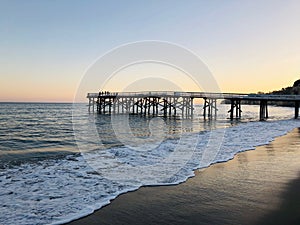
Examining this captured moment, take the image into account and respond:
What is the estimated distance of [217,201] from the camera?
18.7 feet

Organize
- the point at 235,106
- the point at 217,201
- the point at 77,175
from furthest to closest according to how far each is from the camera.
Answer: the point at 235,106 → the point at 77,175 → the point at 217,201

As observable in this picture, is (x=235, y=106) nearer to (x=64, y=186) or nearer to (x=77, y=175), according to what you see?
(x=77, y=175)

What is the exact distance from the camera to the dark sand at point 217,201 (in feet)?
15.8

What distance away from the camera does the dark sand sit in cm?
482

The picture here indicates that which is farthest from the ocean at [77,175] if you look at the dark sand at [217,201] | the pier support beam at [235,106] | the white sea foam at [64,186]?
the pier support beam at [235,106]

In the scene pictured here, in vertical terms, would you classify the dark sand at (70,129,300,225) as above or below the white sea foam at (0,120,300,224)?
above

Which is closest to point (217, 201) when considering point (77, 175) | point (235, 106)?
point (77, 175)

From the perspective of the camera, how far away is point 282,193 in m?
6.29

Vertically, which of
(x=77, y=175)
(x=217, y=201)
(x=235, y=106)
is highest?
(x=235, y=106)

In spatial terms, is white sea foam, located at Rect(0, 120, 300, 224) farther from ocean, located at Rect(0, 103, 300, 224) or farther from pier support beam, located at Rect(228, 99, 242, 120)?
pier support beam, located at Rect(228, 99, 242, 120)

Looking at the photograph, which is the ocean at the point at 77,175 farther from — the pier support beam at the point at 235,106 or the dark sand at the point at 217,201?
the pier support beam at the point at 235,106

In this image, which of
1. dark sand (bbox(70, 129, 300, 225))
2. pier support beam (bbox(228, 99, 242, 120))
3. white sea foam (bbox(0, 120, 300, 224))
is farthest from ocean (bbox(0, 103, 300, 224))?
pier support beam (bbox(228, 99, 242, 120))

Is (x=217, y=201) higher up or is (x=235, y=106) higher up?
(x=235, y=106)

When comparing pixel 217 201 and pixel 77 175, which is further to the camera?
pixel 77 175
